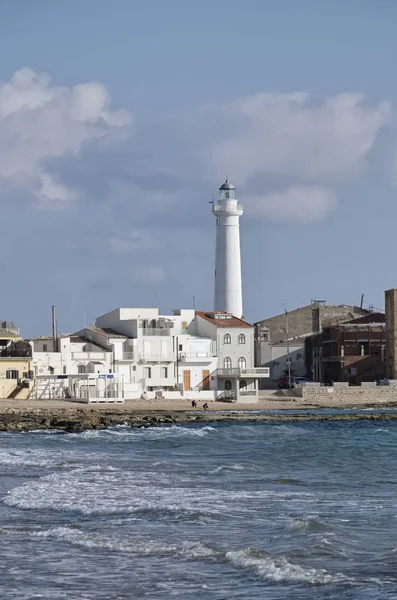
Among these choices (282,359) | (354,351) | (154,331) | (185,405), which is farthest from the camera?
(282,359)

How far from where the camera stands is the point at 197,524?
64.1ft

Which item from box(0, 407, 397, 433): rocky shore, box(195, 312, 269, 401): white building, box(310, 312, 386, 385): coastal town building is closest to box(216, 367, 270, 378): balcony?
box(195, 312, 269, 401): white building

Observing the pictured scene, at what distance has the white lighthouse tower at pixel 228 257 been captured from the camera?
→ 2926 inches

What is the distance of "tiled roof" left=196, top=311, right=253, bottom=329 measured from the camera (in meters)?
66.7

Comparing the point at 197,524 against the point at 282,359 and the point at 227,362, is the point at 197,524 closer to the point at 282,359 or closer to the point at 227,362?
the point at 227,362

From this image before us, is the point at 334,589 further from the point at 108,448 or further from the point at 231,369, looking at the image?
the point at 231,369

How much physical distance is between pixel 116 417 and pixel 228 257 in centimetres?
2508

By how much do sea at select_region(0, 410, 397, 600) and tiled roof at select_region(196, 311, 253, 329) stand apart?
30647mm

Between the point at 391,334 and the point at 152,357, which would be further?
the point at 391,334

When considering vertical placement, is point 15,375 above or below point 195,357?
below

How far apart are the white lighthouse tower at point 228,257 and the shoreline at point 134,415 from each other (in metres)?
10.0

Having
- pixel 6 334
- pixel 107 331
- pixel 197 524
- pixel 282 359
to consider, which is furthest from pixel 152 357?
pixel 197 524

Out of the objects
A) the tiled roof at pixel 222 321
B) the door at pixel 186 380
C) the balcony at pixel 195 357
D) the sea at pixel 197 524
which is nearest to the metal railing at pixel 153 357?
the balcony at pixel 195 357

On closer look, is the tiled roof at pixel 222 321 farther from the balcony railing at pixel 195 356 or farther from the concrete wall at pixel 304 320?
the concrete wall at pixel 304 320
